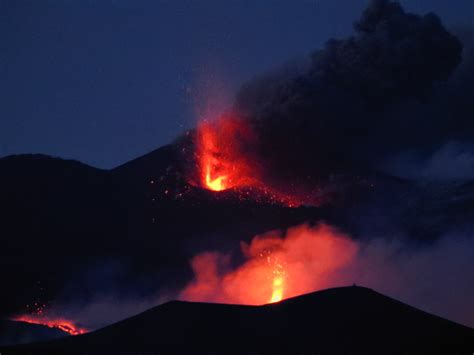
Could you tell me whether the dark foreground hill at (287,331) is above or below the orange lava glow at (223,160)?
below

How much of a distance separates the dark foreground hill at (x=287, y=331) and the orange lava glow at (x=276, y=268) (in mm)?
11347

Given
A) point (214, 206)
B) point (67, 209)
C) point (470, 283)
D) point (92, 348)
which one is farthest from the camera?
point (67, 209)

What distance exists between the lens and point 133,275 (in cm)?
4112

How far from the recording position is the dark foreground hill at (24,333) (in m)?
29.6

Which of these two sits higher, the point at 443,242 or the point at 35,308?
the point at 443,242

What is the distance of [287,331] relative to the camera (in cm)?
2033

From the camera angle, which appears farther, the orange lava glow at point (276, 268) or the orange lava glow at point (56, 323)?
the orange lava glow at point (276, 268)

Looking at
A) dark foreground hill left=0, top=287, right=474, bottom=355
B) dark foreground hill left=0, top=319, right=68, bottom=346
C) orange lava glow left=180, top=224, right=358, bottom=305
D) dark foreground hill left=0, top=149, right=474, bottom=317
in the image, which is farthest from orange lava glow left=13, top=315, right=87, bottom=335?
dark foreground hill left=0, top=287, right=474, bottom=355

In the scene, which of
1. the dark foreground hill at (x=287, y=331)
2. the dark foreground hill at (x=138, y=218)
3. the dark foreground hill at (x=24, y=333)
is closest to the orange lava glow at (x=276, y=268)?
the dark foreground hill at (x=138, y=218)

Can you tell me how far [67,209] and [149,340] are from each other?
28681 millimetres

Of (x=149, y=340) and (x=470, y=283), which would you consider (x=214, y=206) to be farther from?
(x=149, y=340)

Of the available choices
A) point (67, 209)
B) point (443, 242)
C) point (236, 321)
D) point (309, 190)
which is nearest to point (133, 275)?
point (67, 209)

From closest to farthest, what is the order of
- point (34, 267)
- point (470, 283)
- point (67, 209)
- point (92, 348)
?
point (92, 348) → point (470, 283) → point (34, 267) → point (67, 209)

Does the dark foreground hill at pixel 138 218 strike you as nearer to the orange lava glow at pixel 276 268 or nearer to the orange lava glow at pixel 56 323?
the orange lava glow at pixel 276 268
